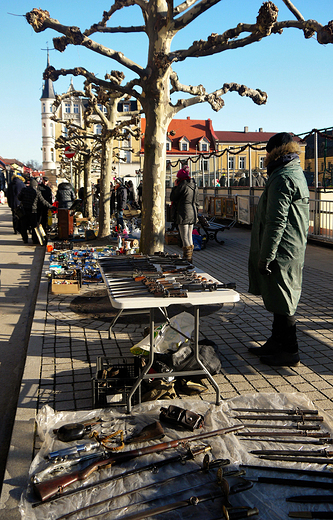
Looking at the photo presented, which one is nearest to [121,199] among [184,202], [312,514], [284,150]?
[184,202]

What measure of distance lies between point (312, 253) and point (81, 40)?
789 cm

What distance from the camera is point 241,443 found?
328 cm

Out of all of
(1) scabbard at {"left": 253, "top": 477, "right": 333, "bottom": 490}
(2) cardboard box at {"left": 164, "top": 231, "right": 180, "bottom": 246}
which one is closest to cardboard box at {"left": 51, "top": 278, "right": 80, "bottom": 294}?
(1) scabbard at {"left": 253, "top": 477, "right": 333, "bottom": 490}

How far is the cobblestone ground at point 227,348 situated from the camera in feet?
13.7

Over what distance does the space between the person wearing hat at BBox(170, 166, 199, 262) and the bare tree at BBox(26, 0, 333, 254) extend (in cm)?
245

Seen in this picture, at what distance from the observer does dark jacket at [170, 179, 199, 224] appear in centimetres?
1012

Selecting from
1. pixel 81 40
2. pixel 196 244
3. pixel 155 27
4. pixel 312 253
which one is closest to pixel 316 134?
pixel 312 253

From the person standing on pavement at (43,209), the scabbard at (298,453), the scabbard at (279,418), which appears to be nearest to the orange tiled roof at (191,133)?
the person standing on pavement at (43,209)

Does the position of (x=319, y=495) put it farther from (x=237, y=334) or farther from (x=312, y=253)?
(x=312, y=253)

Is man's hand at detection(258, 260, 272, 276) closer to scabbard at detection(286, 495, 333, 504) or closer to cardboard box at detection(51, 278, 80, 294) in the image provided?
scabbard at detection(286, 495, 333, 504)

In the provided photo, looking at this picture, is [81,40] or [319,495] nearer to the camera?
[319,495]

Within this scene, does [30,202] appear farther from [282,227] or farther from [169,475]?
[169,475]

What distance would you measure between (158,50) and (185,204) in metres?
3.60

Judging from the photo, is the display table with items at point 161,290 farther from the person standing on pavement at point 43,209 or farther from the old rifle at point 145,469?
the person standing on pavement at point 43,209
